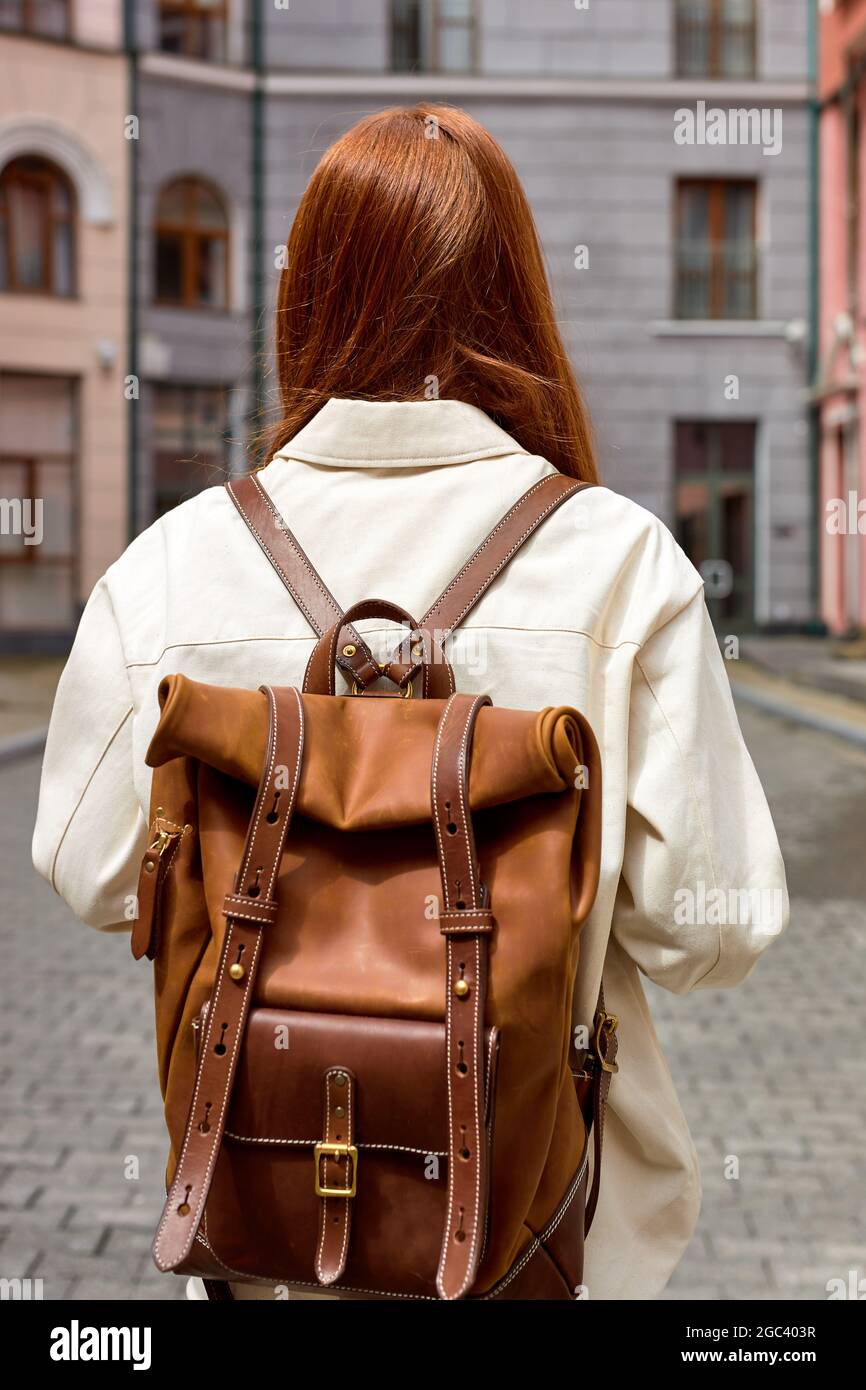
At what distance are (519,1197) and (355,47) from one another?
1089 inches

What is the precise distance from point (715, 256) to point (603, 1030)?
87.0 feet

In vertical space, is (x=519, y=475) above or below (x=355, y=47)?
below

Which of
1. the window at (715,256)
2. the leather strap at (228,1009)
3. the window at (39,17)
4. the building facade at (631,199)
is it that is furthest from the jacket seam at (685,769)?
the window at (715,256)

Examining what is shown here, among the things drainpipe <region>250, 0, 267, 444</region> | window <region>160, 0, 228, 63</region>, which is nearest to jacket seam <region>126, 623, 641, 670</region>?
drainpipe <region>250, 0, 267, 444</region>

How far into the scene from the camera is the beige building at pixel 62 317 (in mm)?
23828

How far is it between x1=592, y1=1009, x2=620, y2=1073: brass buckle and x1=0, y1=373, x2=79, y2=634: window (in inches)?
913

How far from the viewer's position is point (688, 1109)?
14.8 feet

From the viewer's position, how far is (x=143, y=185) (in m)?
24.8

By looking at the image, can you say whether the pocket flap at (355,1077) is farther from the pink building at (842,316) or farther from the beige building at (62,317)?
the beige building at (62,317)

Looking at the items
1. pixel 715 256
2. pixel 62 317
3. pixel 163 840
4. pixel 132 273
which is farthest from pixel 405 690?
pixel 715 256

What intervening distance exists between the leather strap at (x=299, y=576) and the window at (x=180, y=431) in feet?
78.0

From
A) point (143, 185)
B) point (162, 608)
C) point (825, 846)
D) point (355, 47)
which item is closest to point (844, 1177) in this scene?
point (162, 608)

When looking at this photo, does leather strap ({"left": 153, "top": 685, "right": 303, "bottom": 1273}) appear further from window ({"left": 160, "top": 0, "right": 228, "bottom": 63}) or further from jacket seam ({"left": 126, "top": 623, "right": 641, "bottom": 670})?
window ({"left": 160, "top": 0, "right": 228, "bottom": 63})
